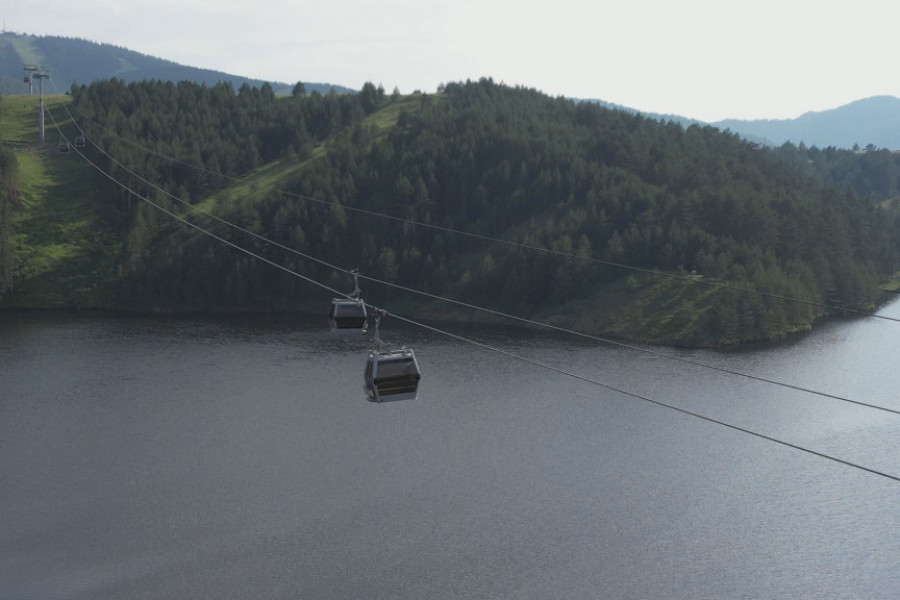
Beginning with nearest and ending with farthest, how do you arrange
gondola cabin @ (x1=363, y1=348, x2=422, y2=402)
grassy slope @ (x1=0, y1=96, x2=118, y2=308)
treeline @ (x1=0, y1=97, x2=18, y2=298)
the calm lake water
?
1. gondola cabin @ (x1=363, y1=348, x2=422, y2=402)
2. the calm lake water
3. treeline @ (x1=0, y1=97, x2=18, y2=298)
4. grassy slope @ (x1=0, y1=96, x2=118, y2=308)

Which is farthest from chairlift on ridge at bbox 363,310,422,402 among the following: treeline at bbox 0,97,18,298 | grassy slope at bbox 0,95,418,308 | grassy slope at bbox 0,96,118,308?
treeline at bbox 0,97,18,298

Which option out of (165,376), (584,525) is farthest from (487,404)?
(165,376)

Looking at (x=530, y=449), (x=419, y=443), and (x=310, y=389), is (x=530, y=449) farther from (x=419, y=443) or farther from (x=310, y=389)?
(x=310, y=389)

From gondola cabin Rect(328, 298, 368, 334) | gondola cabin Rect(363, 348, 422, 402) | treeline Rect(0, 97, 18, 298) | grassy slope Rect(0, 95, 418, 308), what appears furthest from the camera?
grassy slope Rect(0, 95, 418, 308)

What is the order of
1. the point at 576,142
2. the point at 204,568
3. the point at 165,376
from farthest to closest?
the point at 576,142
the point at 165,376
the point at 204,568

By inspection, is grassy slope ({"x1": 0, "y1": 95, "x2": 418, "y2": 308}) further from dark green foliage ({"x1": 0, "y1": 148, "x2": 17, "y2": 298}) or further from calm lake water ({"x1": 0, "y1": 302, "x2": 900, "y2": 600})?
calm lake water ({"x1": 0, "y1": 302, "x2": 900, "y2": 600})

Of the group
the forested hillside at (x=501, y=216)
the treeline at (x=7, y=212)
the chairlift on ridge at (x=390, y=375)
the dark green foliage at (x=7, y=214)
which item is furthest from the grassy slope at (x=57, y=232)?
the chairlift on ridge at (x=390, y=375)
